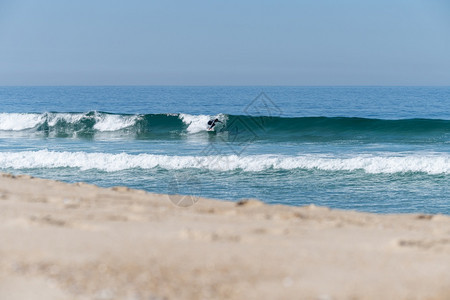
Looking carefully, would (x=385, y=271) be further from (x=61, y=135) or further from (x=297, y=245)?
(x=61, y=135)

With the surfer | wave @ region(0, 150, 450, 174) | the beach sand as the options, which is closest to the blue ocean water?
wave @ region(0, 150, 450, 174)

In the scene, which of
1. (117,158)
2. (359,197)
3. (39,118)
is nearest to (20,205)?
(359,197)

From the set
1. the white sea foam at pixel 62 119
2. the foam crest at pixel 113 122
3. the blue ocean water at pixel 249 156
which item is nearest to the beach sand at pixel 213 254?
the blue ocean water at pixel 249 156

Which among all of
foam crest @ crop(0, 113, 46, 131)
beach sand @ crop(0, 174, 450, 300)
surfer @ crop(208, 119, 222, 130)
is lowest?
foam crest @ crop(0, 113, 46, 131)

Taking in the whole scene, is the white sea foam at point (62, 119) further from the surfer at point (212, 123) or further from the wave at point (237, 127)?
the surfer at point (212, 123)

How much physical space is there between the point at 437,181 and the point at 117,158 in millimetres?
8961

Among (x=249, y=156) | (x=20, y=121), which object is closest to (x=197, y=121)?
(x=20, y=121)

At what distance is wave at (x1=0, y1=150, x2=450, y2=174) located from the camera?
46.3 feet

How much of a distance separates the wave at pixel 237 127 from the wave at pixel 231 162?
696 cm

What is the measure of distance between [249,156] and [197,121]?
1163 cm

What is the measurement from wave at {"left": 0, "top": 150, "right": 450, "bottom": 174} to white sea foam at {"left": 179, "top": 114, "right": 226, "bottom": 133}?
10.3m

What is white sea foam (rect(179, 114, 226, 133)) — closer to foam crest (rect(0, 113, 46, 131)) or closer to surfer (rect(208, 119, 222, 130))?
surfer (rect(208, 119, 222, 130))

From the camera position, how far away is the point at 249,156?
52.6 ft

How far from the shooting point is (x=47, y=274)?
Result: 4141mm
